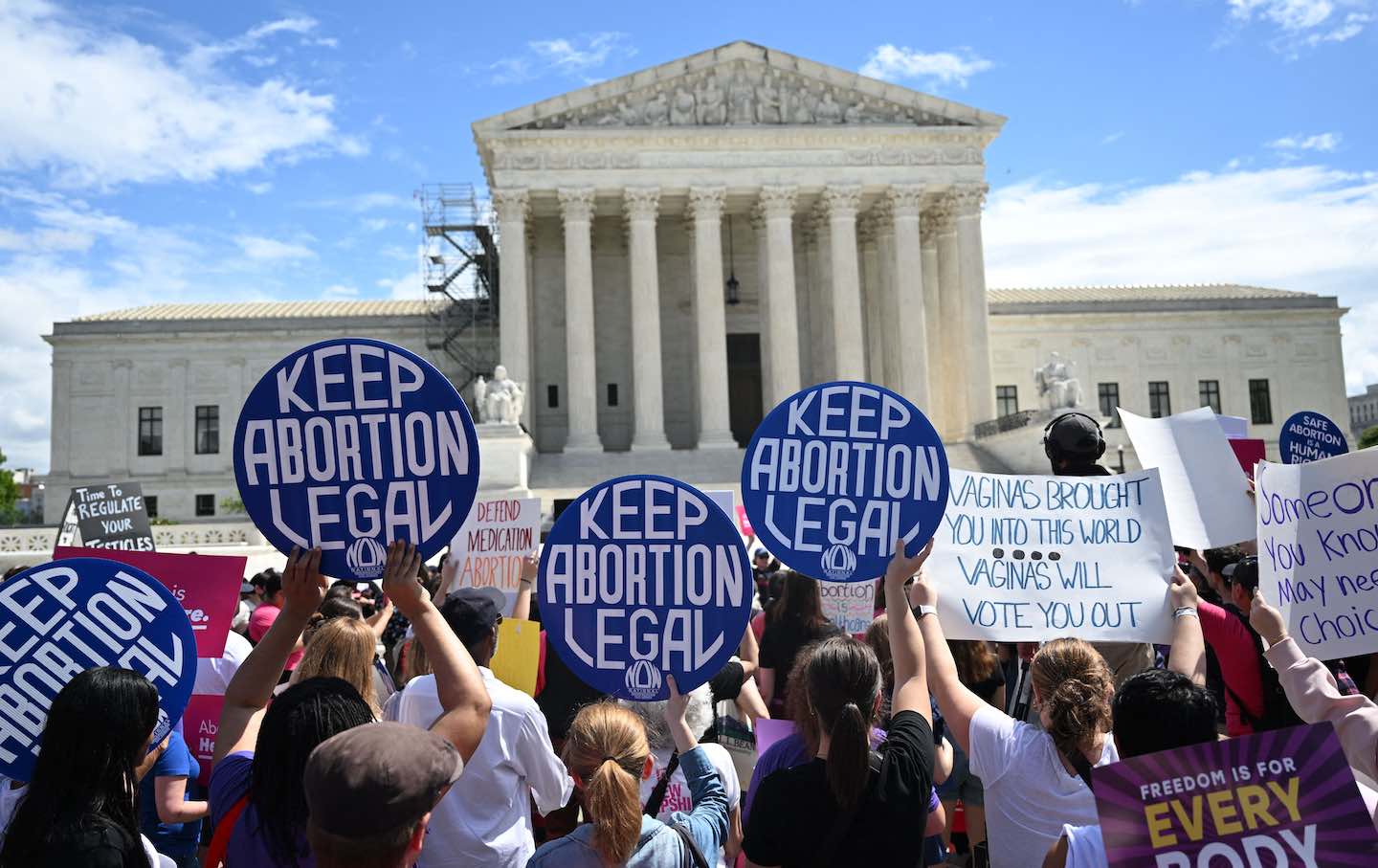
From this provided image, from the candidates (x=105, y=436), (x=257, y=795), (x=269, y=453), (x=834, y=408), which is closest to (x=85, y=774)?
(x=257, y=795)

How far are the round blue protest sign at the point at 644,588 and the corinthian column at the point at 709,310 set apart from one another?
35.8m

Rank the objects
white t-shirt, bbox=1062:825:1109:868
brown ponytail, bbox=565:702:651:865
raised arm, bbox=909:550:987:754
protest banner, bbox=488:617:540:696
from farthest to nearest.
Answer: protest banner, bbox=488:617:540:696
raised arm, bbox=909:550:987:754
brown ponytail, bbox=565:702:651:865
white t-shirt, bbox=1062:825:1109:868

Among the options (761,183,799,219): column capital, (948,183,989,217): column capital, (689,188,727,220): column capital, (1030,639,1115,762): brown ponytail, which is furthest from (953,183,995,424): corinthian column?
(1030,639,1115,762): brown ponytail

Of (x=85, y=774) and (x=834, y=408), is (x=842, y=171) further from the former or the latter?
(x=85, y=774)

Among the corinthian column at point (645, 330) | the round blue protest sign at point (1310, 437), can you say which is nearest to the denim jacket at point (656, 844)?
the round blue protest sign at point (1310, 437)

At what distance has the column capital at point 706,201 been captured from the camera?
41312mm

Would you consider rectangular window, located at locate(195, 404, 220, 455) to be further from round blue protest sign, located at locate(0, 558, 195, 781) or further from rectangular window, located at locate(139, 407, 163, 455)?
round blue protest sign, located at locate(0, 558, 195, 781)

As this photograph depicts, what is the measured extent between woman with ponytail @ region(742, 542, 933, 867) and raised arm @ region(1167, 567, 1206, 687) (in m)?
1.56

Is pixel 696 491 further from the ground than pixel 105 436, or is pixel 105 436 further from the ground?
pixel 105 436

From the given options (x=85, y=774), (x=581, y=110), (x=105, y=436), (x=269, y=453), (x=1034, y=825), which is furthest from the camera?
(x=105, y=436)

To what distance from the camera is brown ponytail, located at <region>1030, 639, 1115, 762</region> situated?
4168mm

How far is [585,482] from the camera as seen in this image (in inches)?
1510

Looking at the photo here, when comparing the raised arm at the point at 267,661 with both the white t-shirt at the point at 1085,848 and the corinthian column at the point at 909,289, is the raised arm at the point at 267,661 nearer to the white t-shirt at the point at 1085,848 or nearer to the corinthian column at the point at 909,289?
the white t-shirt at the point at 1085,848

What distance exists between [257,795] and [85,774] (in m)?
0.70
